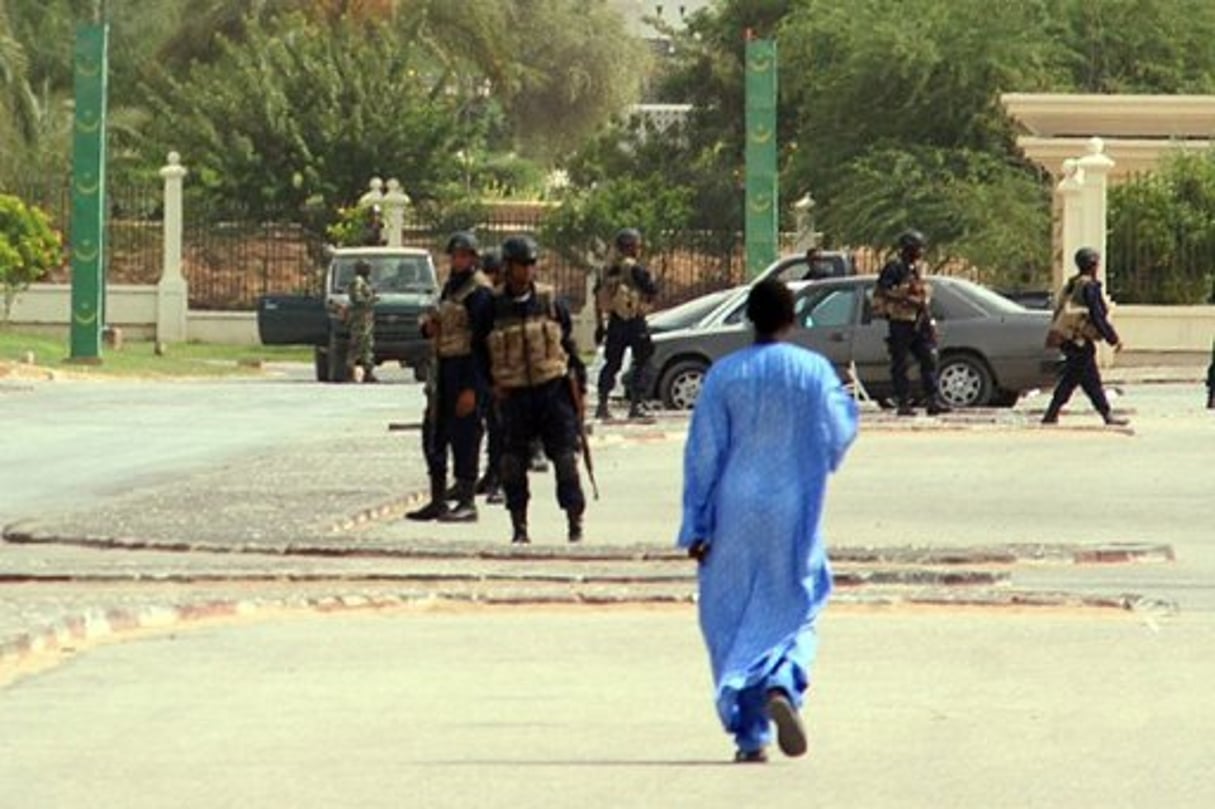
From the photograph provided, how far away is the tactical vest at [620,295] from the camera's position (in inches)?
1326

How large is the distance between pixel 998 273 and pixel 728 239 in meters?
10.5

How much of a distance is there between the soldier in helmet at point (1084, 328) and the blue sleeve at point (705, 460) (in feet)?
65.8

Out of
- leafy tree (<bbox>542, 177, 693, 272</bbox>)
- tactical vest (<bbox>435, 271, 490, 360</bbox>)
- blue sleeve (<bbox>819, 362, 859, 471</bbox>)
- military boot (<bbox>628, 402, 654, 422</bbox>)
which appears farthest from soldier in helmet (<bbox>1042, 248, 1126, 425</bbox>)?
leafy tree (<bbox>542, 177, 693, 272</bbox>)

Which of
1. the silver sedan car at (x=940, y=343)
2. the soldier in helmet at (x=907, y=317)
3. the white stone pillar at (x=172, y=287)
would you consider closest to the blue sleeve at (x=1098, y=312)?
the soldier in helmet at (x=907, y=317)

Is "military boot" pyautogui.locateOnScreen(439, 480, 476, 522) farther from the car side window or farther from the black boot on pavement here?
the car side window

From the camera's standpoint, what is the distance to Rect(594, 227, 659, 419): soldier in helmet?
3359cm

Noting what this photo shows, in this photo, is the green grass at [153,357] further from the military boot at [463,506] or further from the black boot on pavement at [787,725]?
the black boot on pavement at [787,725]

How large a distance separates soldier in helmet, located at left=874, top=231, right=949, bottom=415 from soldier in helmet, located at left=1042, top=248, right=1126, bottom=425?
1614mm

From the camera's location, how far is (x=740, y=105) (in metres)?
84.7

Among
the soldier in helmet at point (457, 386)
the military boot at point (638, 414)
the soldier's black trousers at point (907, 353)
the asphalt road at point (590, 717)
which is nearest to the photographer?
the asphalt road at point (590, 717)

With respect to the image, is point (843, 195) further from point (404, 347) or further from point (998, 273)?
point (404, 347)

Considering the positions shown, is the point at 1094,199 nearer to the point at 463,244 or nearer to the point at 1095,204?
the point at 1095,204

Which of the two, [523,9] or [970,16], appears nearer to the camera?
[970,16]

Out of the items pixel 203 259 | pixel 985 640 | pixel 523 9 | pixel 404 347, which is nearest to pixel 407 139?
pixel 203 259
